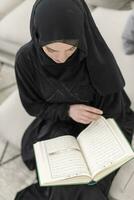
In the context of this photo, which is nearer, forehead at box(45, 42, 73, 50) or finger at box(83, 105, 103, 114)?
forehead at box(45, 42, 73, 50)

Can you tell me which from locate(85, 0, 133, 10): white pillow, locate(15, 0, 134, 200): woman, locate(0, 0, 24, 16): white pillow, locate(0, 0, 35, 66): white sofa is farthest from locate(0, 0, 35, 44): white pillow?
locate(15, 0, 134, 200): woman

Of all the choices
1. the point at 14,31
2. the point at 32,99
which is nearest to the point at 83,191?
the point at 32,99

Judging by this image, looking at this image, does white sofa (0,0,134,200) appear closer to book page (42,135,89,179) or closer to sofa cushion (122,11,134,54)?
sofa cushion (122,11,134,54)

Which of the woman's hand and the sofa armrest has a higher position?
the woman's hand

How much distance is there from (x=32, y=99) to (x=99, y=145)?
0.32m

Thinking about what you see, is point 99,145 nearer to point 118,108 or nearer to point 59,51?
point 118,108

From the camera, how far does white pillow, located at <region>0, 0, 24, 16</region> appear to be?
7.94ft

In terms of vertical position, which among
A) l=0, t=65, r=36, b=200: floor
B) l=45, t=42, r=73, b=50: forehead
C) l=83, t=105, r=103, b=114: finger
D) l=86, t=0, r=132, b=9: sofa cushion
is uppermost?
l=45, t=42, r=73, b=50: forehead

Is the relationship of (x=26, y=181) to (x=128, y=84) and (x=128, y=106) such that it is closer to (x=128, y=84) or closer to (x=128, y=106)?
(x=128, y=106)

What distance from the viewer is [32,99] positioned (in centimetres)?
140

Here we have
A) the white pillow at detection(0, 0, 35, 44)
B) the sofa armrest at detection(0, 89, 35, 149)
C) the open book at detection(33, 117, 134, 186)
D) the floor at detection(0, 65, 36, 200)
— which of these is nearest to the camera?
the open book at detection(33, 117, 134, 186)

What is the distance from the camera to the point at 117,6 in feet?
7.61

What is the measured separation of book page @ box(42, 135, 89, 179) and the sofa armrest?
1.11 feet

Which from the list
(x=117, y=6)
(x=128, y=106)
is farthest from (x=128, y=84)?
(x=117, y=6)
